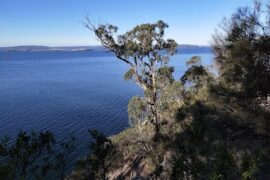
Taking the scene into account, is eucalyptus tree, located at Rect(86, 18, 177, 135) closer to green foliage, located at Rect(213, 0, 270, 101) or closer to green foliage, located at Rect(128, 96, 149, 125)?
green foliage, located at Rect(128, 96, 149, 125)

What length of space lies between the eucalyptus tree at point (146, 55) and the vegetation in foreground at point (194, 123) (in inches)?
3.1

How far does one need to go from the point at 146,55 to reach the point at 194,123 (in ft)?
32.1

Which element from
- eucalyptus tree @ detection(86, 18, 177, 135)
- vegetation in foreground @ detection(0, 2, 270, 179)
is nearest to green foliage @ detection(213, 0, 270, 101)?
vegetation in foreground @ detection(0, 2, 270, 179)

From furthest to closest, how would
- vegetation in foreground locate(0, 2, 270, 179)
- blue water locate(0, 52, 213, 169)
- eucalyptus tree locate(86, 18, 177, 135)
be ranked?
blue water locate(0, 52, 213, 169) → eucalyptus tree locate(86, 18, 177, 135) → vegetation in foreground locate(0, 2, 270, 179)

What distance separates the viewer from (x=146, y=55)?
25.6 meters

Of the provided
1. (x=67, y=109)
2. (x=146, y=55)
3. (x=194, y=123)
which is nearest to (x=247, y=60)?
(x=194, y=123)

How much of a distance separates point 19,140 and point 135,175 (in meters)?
8.44

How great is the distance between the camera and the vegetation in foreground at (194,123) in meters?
9.19

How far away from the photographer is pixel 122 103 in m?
48.0

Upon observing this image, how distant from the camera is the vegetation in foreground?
9.19 metres

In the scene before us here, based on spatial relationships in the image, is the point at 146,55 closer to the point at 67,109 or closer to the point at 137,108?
the point at 137,108

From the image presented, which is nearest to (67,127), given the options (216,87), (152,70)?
(152,70)

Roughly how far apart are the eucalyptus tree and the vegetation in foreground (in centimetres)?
8

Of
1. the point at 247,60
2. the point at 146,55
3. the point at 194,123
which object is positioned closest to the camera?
the point at 247,60
